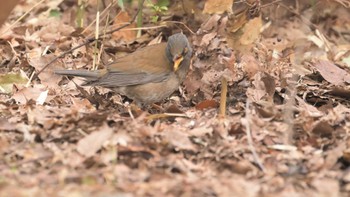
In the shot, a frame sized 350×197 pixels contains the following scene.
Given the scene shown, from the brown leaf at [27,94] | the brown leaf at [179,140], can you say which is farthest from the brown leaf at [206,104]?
the brown leaf at [27,94]

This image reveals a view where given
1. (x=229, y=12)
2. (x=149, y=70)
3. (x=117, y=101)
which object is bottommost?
(x=117, y=101)

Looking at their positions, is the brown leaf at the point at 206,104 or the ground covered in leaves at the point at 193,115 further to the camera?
the brown leaf at the point at 206,104

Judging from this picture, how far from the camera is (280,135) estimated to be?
5059 millimetres

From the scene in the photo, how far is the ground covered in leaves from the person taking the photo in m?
4.25

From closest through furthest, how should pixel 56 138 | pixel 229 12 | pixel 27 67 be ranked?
1. pixel 56 138
2. pixel 229 12
3. pixel 27 67

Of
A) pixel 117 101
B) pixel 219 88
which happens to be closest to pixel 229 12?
pixel 219 88

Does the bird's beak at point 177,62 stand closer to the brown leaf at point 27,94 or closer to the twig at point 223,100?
the twig at point 223,100

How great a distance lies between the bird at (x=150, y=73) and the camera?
6.20 meters

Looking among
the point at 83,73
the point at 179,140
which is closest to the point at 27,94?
the point at 83,73

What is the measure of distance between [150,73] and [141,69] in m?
0.09

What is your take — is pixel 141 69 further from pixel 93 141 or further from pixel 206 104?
pixel 93 141

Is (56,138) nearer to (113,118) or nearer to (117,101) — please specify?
(113,118)

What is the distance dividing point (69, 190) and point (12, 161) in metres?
0.74

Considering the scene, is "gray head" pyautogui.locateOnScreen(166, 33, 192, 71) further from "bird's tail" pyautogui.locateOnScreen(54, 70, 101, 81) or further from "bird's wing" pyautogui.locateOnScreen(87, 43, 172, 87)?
"bird's tail" pyautogui.locateOnScreen(54, 70, 101, 81)
